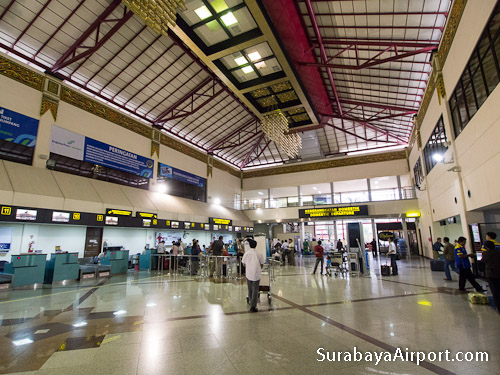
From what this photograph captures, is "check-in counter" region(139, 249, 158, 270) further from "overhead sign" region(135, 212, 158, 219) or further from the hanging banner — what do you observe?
the hanging banner

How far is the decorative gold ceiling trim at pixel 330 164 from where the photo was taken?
825 inches

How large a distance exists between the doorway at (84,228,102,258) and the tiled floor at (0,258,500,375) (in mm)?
6633

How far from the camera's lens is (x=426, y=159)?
45.1 ft

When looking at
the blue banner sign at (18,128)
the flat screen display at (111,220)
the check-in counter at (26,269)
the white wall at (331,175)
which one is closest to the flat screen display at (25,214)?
the check-in counter at (26,269)

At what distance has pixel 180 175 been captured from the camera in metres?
18.4

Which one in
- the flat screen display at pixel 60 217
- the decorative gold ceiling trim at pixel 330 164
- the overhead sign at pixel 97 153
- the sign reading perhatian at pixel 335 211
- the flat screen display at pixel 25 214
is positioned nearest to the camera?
the flat screen display at pixel 25 214

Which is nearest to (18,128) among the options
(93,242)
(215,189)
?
(93,242)

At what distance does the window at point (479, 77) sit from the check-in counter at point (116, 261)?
44.7 ft

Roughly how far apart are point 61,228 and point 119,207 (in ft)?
8.06

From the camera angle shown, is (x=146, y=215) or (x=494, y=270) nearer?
(x=494, y=270)

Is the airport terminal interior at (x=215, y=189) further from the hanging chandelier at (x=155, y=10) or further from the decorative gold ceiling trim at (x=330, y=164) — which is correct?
the decorative gold ceiling trim at (x=330, y=164)

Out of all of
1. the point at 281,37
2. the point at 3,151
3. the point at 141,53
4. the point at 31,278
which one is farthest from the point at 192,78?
the point at 31,278

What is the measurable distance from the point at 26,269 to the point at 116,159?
7.48 m

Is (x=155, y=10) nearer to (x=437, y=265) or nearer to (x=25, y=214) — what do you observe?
(x=25, y=214)
